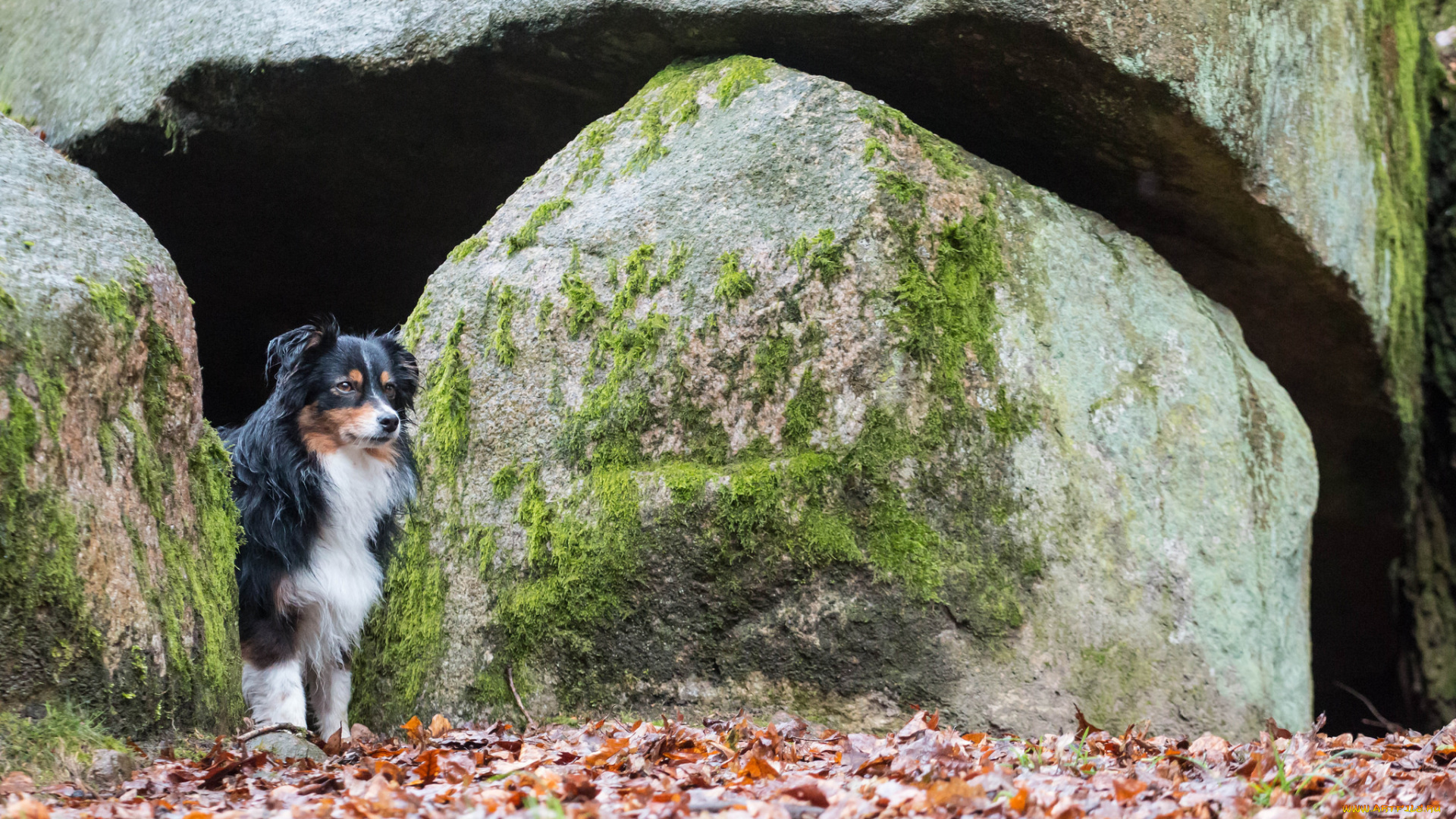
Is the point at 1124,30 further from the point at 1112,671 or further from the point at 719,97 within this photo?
the point at 1112,671

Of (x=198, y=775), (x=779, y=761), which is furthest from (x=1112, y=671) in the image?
(x=198, y=775)

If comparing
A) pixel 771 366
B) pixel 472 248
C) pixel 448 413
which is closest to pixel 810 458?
pixel 771 366

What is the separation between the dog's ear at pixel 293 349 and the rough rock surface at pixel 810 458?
1.74ft

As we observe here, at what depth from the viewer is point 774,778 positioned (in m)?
3.09

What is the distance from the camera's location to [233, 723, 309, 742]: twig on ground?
3.67 metres

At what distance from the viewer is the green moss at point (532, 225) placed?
513cm

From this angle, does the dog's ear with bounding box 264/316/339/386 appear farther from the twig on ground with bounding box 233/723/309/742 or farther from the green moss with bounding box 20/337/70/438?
the twig on ground with bounding box 233/723/309/742

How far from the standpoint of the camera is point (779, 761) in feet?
11.2

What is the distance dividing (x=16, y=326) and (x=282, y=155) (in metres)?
3.48

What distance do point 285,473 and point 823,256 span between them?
2.40m

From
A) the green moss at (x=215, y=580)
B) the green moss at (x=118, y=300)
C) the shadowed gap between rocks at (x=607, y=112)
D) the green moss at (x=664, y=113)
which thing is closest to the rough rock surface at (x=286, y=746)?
the green moss at (x=215, y=580)

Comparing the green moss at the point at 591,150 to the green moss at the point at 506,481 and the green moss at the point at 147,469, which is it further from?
the green moss at the point at 147,469

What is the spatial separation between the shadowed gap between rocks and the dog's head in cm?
182

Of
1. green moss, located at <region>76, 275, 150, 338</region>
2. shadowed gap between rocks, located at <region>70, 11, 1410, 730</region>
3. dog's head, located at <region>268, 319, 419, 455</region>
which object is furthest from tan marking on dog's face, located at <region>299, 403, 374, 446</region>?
shadowed gap between rocks, located at <region>70, 11, 1410, 730</region>
